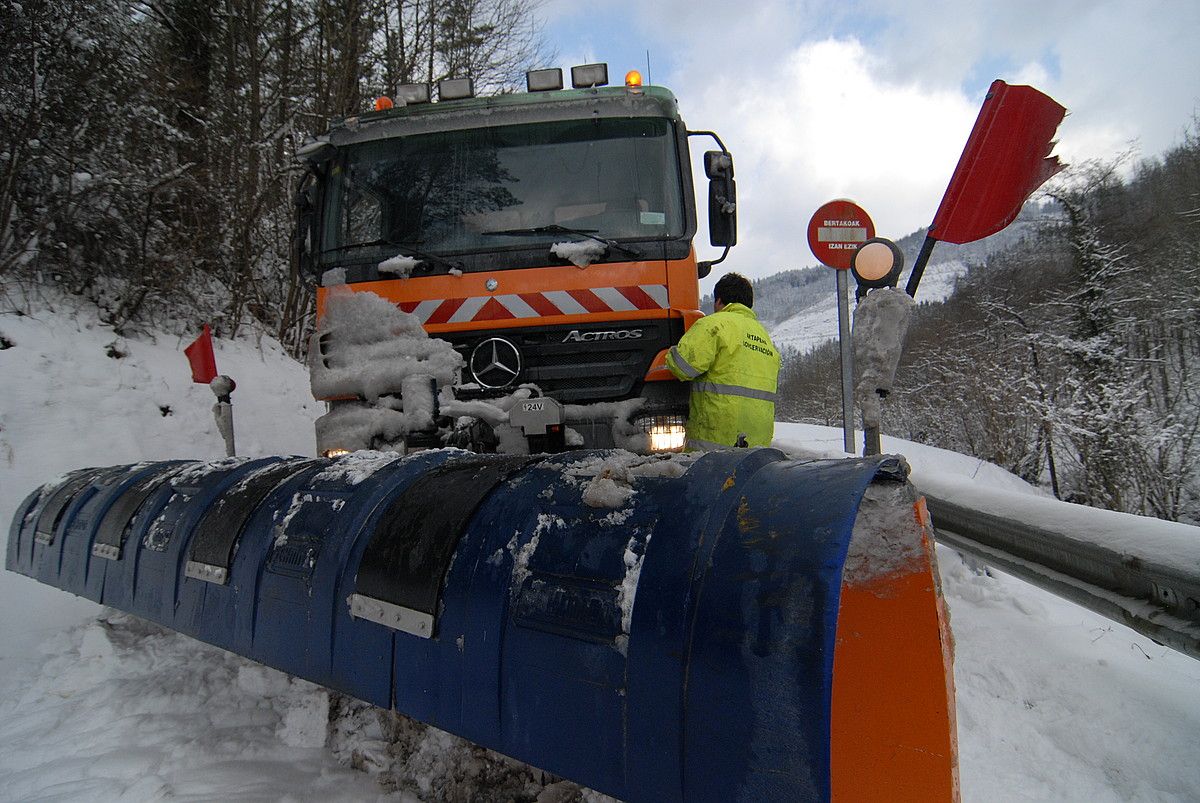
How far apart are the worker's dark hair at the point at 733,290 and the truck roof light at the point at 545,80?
157 cm

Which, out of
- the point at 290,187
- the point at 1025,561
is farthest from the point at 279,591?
the point at 290,187

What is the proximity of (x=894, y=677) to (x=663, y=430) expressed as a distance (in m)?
2.39

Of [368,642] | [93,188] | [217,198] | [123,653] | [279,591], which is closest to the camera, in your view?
[368,642]

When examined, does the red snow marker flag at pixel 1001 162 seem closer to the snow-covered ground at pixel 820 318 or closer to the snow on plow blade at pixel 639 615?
the snow on plow blade at pixel 639 615

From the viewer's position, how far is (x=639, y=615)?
1047mm

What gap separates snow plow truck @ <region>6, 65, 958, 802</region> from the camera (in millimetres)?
928

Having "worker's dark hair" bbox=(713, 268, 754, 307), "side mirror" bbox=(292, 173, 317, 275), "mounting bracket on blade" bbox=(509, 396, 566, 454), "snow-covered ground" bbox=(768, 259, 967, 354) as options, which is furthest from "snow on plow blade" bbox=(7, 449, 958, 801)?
"snow-covered ground" bbox=(768, 259, 967, 354)

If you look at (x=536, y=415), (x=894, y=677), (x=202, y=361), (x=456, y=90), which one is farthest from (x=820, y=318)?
(x=894, y=677)

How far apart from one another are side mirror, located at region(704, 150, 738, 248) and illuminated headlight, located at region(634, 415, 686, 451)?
53.4 inches

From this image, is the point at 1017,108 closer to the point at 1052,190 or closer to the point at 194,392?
the point at 194,392

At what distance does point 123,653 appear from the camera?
2.55 metres

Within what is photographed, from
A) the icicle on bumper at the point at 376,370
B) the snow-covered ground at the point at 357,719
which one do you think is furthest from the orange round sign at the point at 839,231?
the icicle on bumper at the point at 376,370

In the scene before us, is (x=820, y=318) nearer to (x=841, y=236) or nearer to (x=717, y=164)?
(x=841, y=236)

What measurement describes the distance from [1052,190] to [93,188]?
78.7ft
